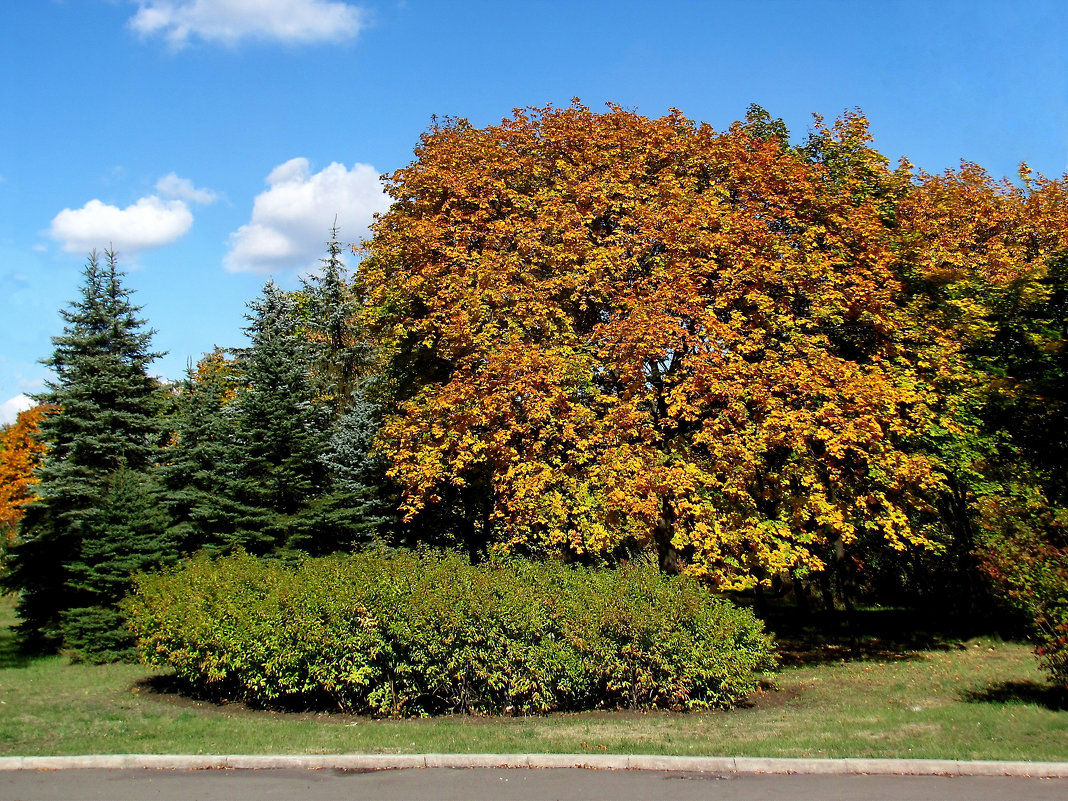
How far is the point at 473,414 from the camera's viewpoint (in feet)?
50.4

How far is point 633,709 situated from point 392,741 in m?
3.52

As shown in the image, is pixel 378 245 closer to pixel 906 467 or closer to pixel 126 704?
pixel 126 704

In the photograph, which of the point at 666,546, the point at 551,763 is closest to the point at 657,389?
the point at 666,546

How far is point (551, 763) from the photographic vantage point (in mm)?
7617

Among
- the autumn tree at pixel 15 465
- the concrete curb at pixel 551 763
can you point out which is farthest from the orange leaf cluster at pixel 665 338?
the autumn tree at pixel 15 465

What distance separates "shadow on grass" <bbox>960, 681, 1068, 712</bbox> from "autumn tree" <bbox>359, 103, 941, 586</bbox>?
2.92 metres

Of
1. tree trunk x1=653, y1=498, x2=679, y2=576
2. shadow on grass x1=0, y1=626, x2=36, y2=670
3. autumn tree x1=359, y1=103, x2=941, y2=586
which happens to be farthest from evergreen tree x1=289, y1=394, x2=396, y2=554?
tree trunk x1=653, y1=498, x2=679, y2=576

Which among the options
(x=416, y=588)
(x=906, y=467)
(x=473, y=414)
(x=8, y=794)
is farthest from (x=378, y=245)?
(x=8, y=794)

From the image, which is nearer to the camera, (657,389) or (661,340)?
(661,340)

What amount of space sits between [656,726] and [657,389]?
8.15 meters

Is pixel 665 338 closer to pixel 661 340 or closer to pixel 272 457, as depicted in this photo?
pixel 661 340

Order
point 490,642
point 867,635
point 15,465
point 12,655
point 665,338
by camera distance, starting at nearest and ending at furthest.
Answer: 1. point 490,642
2. point 665,338
3. point 12,655
4. point 867,635
5. point 15,465

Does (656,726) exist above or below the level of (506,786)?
below

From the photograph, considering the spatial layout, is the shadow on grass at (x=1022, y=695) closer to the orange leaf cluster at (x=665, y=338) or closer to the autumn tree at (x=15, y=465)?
the orange leaf cluster at (x=665, y=338)
